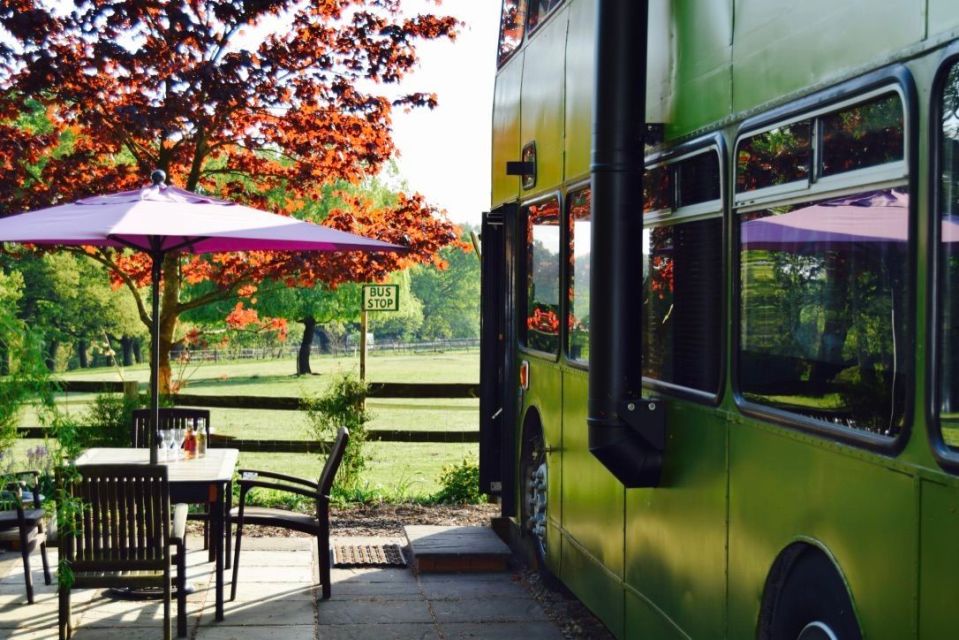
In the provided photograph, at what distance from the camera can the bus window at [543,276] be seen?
7379 millimetres

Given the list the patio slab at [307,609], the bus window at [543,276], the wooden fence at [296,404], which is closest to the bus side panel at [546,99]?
the bus window at [543,276]

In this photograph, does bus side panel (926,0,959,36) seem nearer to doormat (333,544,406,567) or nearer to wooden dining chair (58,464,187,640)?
wooden dining chair (58,464,187,640)

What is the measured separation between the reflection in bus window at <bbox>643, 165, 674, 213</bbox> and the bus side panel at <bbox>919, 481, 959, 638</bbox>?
2.34 m

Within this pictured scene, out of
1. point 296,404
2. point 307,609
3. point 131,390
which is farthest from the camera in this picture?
point 296,404

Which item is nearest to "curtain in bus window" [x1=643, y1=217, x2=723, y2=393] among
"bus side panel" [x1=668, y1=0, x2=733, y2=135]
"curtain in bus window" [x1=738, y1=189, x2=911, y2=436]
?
"curtain in bus window" [x1=738, y1=189, x2=911, y2=436]

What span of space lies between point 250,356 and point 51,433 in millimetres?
54666

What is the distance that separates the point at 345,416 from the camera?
11.4 m

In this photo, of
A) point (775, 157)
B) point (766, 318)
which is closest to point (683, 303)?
point (766, 318)

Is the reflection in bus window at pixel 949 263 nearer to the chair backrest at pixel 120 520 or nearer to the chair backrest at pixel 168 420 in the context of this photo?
the chair backrest at pixel 120 520

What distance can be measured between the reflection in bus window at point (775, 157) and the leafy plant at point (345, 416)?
740cm

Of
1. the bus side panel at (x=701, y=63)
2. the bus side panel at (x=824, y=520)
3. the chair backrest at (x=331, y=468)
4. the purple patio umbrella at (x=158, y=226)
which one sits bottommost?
the chair backrest at (x=331, y=468)

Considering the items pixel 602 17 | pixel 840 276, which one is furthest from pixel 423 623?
A: pixel 840 276

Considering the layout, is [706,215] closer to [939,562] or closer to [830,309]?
[830,309]

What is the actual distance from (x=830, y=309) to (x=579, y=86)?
10.5ft
